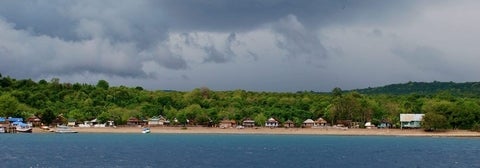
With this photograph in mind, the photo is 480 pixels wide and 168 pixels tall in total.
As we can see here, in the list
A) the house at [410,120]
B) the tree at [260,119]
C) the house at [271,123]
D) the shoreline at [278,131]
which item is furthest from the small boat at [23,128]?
the house at [410,120]

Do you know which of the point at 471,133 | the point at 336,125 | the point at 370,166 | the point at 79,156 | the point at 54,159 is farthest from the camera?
the point at 336,125

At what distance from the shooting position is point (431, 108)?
16588cm

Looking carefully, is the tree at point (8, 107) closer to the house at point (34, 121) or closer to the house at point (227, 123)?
the house at point (34, 121)

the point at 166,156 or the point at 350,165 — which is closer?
the point at 350,165

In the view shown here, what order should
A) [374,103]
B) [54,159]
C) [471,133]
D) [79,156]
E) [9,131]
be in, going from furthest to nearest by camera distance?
[374,103]
[9,131]
[471,133]
[79,156]
[54,159]

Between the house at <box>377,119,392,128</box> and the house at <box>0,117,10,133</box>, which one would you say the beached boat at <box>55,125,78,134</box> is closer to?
the house at <box>0,117,10,133</box>

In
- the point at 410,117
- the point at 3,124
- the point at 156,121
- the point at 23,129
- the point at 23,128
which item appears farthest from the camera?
the point at 156,121

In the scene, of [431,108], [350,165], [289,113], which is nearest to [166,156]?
[350,165]

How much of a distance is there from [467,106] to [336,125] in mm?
35518

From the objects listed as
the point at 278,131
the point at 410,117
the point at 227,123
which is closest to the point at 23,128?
the point at 227,123

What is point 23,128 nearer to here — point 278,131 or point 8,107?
point 8,107

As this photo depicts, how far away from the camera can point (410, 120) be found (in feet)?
578

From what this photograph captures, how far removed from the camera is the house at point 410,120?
17488 centimetres

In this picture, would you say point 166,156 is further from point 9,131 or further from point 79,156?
point 9,131
